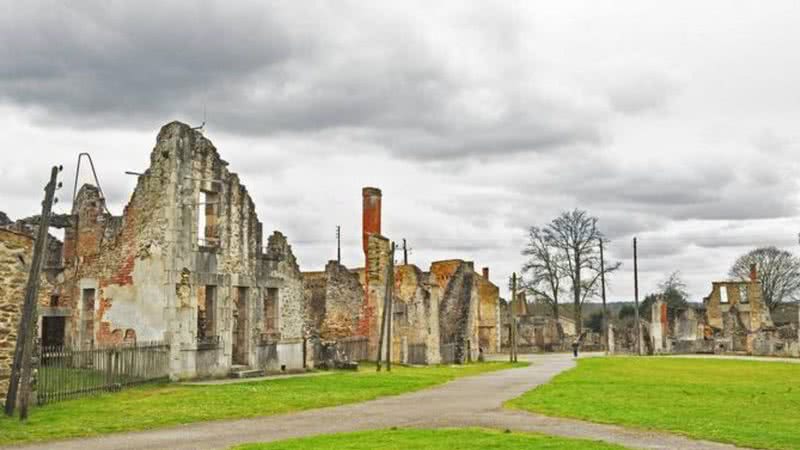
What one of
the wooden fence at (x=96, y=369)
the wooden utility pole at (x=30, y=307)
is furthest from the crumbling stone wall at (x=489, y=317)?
the wooden utility pole at (x=30, y=307)

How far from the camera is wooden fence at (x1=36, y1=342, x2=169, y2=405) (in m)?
19.7

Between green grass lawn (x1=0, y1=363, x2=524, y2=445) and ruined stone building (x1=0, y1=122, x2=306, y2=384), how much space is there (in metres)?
2.56

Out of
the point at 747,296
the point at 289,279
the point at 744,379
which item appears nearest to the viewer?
the point at 744,379

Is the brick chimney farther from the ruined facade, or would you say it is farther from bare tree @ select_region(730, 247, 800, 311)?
bare tree @ select_region(730, 247, 800, 311)

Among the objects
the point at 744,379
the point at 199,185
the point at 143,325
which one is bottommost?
the point at 744,379

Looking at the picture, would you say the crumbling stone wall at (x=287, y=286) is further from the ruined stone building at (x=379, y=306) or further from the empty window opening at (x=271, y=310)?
the ruined stone building at (x=379, y=306)

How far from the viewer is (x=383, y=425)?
1577cm

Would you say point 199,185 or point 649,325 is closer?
point 199,185

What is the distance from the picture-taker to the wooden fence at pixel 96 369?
19688 mm

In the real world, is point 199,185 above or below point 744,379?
above

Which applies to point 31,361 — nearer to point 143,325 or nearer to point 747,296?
point 143,325

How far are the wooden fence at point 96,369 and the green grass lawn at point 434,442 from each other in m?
8.58

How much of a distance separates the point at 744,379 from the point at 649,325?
98.2 feet

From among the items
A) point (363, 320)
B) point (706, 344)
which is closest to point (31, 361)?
point (363, 320)
